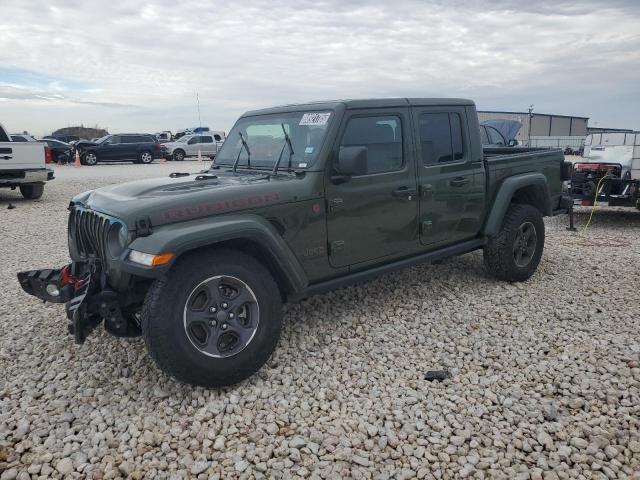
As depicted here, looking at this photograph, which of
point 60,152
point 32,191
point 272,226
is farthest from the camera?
point 60,152

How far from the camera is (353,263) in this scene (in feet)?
13.6

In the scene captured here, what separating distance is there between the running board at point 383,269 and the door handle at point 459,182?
600 millimetres

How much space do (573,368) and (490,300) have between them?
1396mm

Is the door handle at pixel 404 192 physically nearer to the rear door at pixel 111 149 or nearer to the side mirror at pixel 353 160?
the side mirror at pixel 353 160

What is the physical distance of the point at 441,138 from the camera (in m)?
4.79

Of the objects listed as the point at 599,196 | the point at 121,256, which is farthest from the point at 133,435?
the point at 599,196

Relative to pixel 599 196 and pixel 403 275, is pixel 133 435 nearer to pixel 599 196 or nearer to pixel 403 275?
pixel 403 275

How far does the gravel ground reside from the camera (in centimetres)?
275

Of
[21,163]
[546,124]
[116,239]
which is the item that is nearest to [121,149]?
[21,163]

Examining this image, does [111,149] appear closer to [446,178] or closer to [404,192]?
[446,178]

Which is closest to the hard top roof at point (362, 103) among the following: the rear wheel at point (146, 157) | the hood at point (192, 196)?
the hood at point (192, 196)

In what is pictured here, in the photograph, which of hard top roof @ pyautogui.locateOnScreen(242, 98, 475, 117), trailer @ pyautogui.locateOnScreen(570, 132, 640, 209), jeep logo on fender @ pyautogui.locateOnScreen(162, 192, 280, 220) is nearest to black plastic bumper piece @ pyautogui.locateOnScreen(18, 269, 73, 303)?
jeep logo on fender @ pyautogui.locateOnScreen(162, 192, 280, 220)

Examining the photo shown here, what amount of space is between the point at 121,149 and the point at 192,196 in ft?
80.7

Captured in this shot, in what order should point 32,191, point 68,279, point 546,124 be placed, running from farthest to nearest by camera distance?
point 546,124
point 32,191
point 68,279
